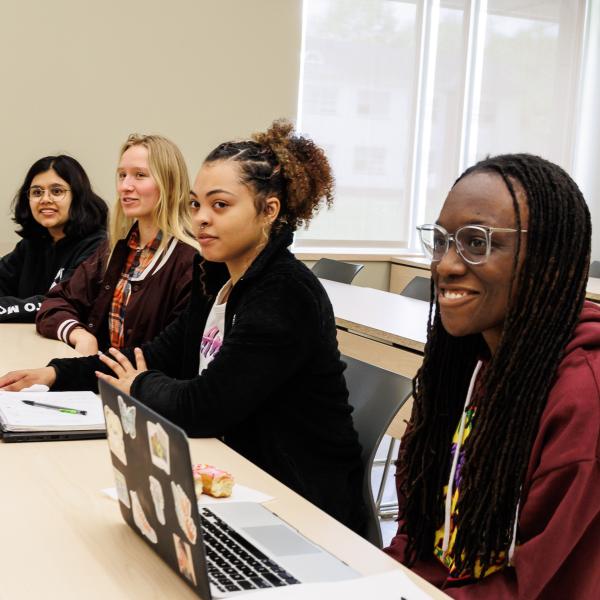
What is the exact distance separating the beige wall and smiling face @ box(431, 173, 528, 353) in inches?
166

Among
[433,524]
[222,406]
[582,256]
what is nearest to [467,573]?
[433,524]

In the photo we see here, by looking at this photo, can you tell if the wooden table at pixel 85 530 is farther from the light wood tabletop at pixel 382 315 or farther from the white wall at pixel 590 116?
the white wall at pixel 590 116

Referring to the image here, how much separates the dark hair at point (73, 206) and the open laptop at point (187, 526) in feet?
8.22

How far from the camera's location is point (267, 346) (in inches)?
69.5

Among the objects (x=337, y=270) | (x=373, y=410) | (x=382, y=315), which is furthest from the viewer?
(x=337, y=270)

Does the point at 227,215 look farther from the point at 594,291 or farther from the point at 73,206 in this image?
the point at 594,291

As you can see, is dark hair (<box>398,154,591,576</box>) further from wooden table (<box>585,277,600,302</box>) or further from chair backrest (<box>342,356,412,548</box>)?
wooden table (<box>585,277,600,302</box>)

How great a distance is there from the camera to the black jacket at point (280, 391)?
5.77ft

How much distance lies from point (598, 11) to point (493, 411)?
6022 mm

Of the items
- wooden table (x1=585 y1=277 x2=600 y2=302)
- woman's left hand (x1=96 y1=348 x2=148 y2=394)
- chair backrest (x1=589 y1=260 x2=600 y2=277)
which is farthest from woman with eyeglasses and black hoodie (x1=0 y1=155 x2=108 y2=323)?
chair backrest (x1=589 y1=260 x2=600 y2=277)

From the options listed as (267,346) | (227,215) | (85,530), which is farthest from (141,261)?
(85,530)

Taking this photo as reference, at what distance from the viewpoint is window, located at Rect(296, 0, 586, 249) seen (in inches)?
235

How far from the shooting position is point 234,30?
215 inches

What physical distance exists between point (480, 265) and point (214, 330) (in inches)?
37.0
